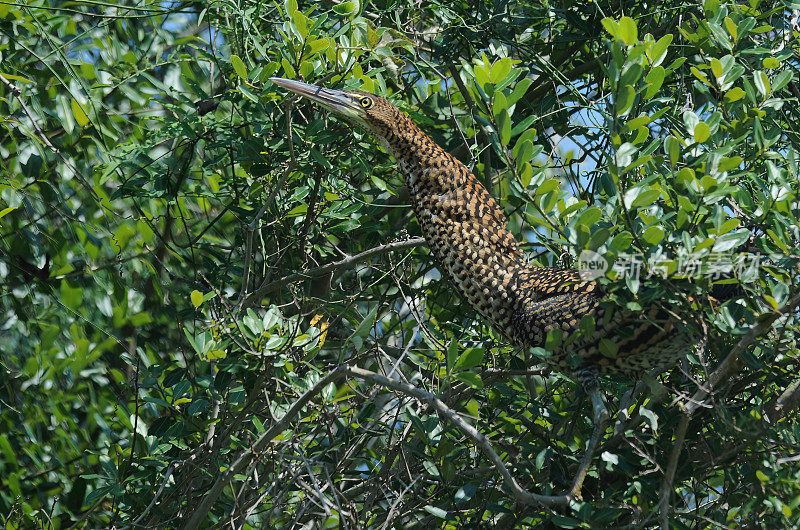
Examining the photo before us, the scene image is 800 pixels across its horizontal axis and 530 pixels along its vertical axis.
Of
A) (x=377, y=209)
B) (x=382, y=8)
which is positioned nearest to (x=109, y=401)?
(x=377, y=209)

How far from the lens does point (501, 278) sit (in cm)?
208

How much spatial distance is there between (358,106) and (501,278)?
54cm

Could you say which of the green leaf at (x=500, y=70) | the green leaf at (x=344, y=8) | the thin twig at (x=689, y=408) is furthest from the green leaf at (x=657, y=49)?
the green leaf at (x=344, y=8)

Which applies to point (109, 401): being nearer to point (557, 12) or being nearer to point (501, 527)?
point (501, 527)

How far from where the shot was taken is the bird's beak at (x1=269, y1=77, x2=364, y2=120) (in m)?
2.10

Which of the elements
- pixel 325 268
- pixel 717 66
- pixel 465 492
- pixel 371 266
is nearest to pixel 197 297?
pixel 325 268

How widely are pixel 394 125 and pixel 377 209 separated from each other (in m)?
0.63

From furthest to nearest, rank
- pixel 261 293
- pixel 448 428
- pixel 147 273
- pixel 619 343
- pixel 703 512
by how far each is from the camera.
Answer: pixel 147 273, pixel 261 293, pixel 448 428, pixel 703 512, pixel 619 343

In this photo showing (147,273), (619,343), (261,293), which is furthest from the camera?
(147,273)

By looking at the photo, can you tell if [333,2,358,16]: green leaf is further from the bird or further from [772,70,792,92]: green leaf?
[772,70,792,92]: green leaf

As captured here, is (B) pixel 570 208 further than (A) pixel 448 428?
No

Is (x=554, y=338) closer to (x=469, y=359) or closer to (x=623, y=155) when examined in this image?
(x=469, y=359)

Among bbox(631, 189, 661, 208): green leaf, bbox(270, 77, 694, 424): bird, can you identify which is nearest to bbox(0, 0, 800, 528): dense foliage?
bbox(631, 189, 661, 208): green leaf

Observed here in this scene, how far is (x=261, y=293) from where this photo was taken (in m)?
2.55
